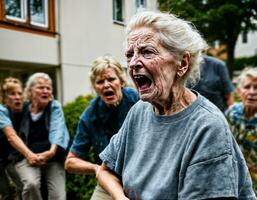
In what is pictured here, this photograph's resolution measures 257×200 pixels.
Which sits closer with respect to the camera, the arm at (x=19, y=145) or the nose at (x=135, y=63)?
the nose at (x=135, y=63)

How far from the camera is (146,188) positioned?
1.58 meters

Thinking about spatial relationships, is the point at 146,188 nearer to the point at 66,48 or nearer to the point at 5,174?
the point at 66,48

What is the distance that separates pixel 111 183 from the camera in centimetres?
179

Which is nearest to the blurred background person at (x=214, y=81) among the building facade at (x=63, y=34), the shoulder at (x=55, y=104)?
the building facade at (x=63, y=34)

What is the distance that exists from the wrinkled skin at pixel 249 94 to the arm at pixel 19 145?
1.62 metres

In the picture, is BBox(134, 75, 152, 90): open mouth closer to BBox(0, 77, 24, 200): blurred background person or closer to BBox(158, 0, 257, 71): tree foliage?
BBox(158, 0, 257, 71): tree foliage

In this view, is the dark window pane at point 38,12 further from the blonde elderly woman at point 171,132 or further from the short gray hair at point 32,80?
the blonde elderly woman at point 171,132

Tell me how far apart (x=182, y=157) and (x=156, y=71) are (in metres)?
0.31

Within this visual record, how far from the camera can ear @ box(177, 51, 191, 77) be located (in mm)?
1616

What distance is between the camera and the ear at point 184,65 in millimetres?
1616

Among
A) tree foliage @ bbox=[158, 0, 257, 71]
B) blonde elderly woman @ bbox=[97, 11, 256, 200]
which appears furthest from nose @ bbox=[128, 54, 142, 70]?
tree foliage @ bbox=[158, 0, 257, 71]

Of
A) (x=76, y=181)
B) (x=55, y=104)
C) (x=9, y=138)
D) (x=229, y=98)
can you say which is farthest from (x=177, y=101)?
(x=76, y=181)

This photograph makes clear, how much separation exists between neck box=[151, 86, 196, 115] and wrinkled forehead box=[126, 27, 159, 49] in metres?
0.19

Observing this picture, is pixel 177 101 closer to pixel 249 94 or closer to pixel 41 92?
pixel 249 94
